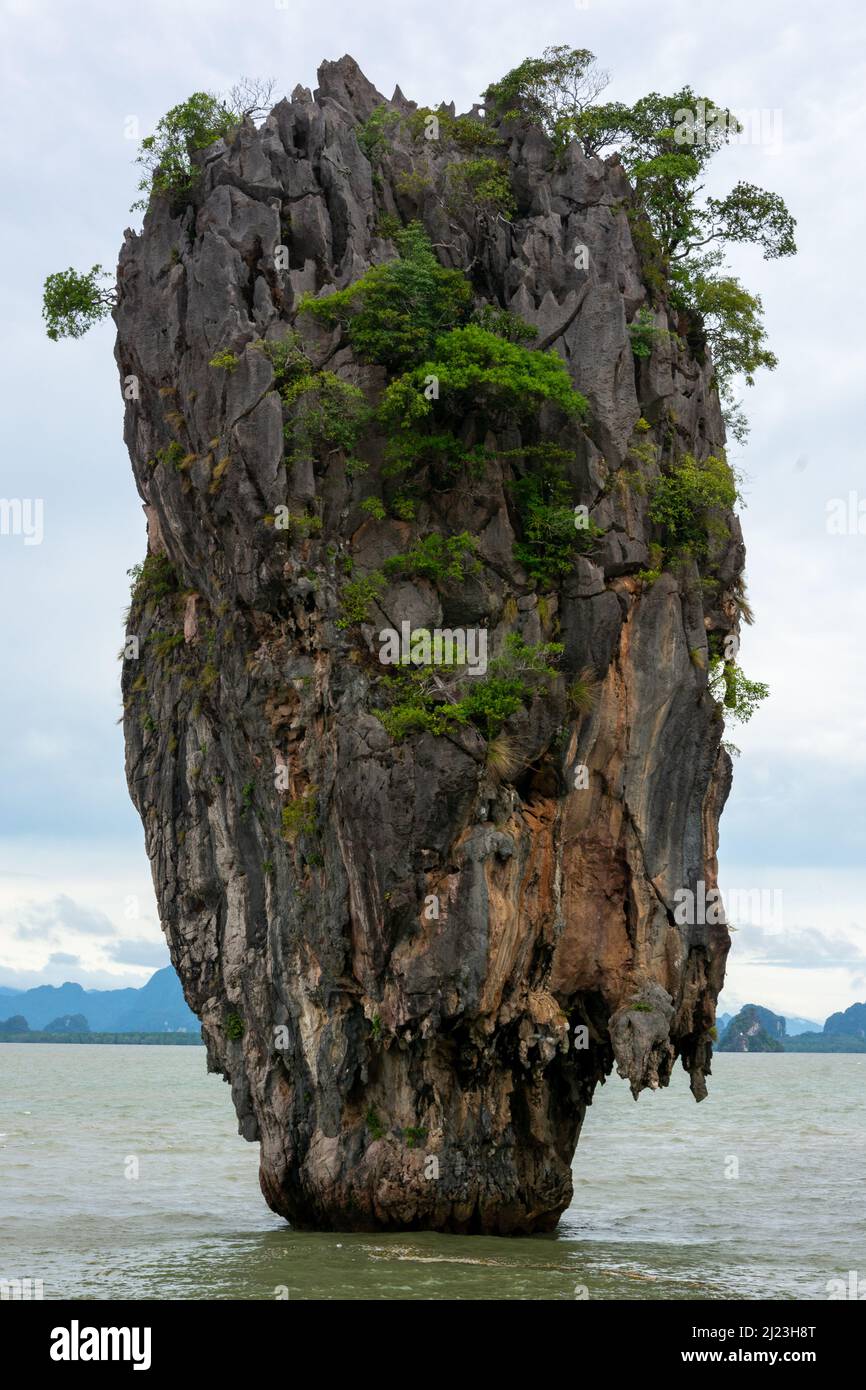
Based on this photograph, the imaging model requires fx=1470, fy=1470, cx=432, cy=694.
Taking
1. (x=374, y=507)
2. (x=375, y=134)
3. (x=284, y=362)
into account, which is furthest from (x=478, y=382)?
(x=375, y=134)

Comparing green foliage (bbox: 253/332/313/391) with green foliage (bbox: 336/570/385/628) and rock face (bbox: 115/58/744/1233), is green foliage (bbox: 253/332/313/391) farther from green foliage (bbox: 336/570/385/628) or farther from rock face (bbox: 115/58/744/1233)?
green foliage (bbox: 336/570/385/628)

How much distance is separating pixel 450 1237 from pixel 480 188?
1940 centimetres

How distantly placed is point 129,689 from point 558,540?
10.0 meters

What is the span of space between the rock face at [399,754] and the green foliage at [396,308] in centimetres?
47

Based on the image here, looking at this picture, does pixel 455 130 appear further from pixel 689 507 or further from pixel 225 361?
pixel 689 507

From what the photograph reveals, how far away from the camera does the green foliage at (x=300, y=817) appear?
24.4 meters

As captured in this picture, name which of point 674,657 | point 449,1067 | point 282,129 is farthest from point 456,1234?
point 282,129

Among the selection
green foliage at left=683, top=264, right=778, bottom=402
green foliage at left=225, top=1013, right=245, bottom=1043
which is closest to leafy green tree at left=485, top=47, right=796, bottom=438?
green foliage at left=683, top=264, right=778, bottom=402

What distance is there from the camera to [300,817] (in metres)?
24.7

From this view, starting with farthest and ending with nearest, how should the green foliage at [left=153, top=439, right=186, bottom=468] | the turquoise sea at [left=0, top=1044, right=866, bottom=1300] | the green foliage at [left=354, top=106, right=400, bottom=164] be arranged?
the green foliage at [left=354, top=106, right=400, bottom=164], the green foliage at [left=153, top=439, right=186, bottom=468], the turquoise sea at [left=0, top=1044, right=866, bottom=1300]

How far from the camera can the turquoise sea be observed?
2120cm

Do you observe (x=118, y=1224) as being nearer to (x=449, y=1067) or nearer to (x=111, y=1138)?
(x=449, y=1067)

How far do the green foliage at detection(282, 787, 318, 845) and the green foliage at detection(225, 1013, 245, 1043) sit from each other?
4.53 metres

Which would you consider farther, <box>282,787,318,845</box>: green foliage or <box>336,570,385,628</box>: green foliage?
<box>282,787,318,845</box>: green foliage
